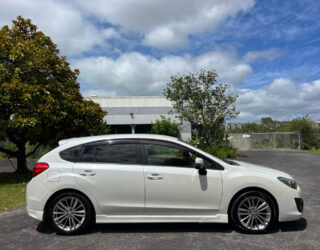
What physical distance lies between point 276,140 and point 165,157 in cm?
2703

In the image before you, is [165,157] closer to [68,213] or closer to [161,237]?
[161,237]

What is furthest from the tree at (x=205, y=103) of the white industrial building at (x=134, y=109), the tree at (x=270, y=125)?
the tree at (x=270, y=125)

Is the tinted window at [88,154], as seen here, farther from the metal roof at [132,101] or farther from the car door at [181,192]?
the metal roof at [132,101]

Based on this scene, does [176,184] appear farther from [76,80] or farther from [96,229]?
[76,80]

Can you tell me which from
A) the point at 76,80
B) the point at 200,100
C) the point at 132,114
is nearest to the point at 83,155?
the point at 76,80

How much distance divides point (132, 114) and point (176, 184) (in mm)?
24307

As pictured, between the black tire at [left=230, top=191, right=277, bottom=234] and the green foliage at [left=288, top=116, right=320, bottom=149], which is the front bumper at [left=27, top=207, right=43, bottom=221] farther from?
the green foliage at [left=288, top=116, right=320, bottom=149]

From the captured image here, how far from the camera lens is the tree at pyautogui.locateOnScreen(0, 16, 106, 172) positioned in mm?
8117

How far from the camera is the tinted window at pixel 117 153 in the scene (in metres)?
4.25

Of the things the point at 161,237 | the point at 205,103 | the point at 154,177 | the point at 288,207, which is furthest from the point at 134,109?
the point at 288,207

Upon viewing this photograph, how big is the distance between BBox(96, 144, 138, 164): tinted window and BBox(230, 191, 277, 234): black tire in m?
1.81

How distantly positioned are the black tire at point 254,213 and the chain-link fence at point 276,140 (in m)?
25.6

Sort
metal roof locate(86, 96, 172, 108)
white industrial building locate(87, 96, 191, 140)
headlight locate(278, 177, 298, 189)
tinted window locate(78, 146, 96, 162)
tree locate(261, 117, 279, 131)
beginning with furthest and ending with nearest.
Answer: tree locate(261, 117, 279, 131) → metal roof locate(86, 96, 172, 108) → white industrial building locate(87, 96, 191, 140) → tinted window locate(78, 146, 96, 162) → headlight locate(278, 177, 298, 189)

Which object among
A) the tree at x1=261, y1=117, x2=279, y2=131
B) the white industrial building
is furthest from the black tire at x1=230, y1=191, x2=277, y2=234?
the tree at x1=261, y1=117, x2=279, y2=131
